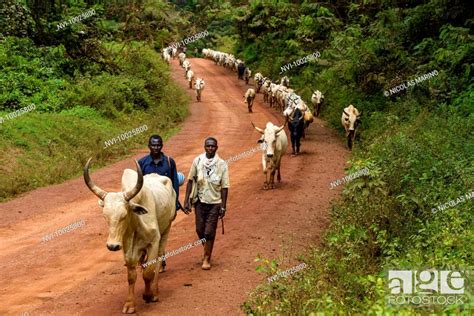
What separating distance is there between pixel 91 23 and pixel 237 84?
16997 mm

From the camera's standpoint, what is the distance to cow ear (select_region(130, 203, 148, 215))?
22.2 ft

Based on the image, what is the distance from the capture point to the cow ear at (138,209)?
677 centimetres

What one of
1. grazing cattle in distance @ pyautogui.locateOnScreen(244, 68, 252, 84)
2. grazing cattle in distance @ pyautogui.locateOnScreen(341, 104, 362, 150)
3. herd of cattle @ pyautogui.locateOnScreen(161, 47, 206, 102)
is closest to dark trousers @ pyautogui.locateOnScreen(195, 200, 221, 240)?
grazing cattle in distance @ pyautogui.locateOnScreen(341, 104, 362, 150)

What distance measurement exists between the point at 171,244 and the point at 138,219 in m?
3.23

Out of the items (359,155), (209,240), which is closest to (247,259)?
(209,240)

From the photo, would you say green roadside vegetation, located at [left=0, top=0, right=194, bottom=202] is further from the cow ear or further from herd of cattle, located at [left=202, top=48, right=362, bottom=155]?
the cow ear

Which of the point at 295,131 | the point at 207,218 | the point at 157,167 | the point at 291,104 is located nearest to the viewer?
the point at 157,167

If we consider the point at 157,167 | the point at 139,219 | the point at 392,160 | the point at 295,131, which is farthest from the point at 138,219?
the point at 295,131

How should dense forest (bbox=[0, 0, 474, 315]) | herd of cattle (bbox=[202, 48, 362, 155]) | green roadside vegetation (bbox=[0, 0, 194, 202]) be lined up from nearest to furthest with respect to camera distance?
dense forest (bbox=[0, 0, 474, 315]) < green roadside vegetation (bbox=[0, 0, 194, 202]) < herd of cattle (bbox=[202, 48, 362, 155])

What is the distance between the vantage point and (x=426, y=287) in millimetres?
5352

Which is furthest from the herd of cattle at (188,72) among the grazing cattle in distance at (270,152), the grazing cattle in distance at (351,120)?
the grazing cattle in distance at (270,152)

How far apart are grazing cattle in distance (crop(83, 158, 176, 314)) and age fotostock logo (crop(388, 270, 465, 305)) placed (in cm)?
302

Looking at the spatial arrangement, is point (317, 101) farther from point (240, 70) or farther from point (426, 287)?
point (426, 287)

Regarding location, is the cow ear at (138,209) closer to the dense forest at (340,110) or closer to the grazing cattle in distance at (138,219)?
the grazing cattle in distance at (138,219)
